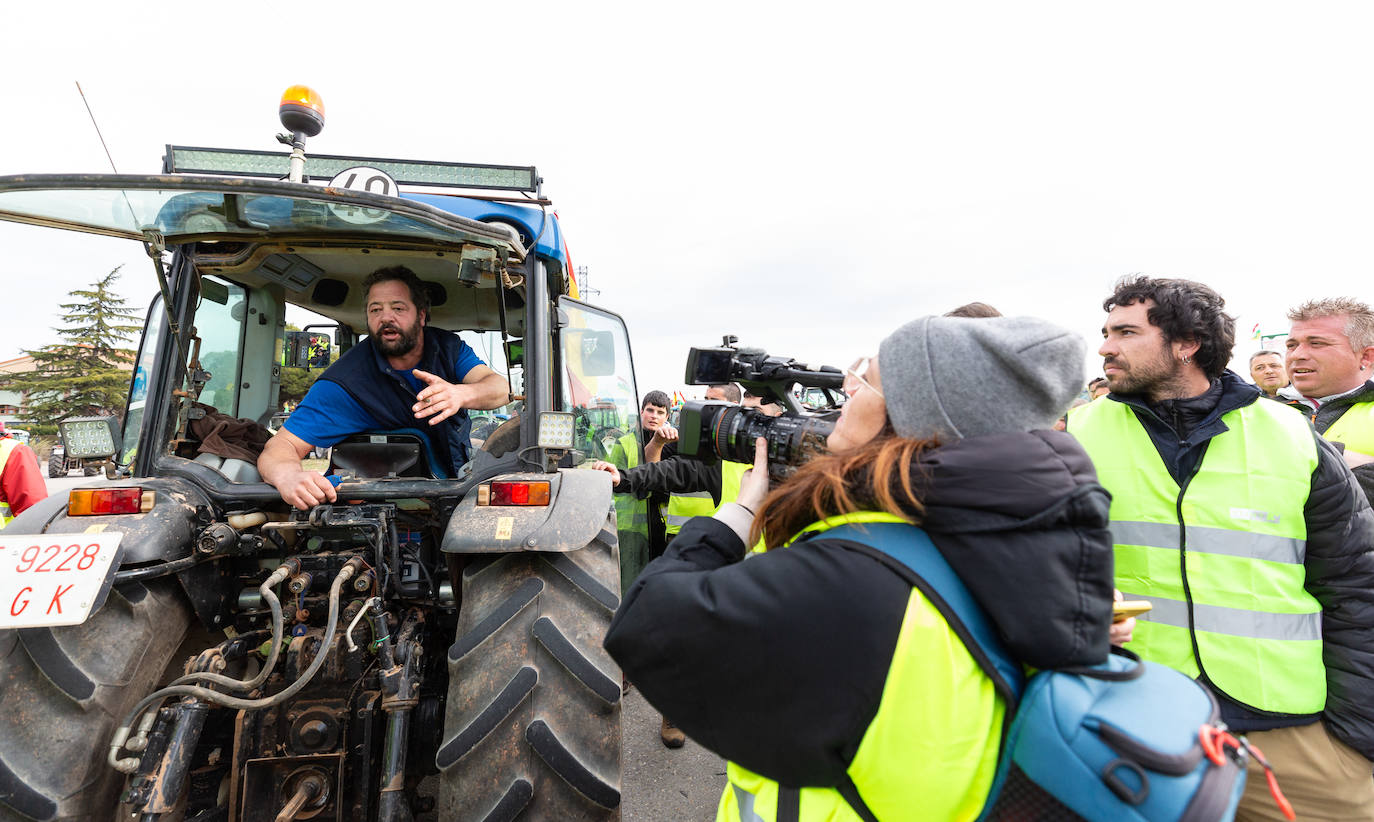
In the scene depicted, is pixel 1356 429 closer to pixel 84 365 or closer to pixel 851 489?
pixel 851 489

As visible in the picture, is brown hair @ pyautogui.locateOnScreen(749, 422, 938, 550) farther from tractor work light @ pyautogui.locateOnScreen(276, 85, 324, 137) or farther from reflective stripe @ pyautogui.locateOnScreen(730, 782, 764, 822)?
tractor work light @ pyautogui.locateOnScreen(276, 85, 324, 137)

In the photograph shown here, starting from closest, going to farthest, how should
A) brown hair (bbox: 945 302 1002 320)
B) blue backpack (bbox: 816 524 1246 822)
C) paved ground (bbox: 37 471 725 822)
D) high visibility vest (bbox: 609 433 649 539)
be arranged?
1. blue backpack (bbox: 816 524 1246 822)
2. brown hair (bbox: 945 302 1002 320)
3. paved ground (bbox: 37 471 725 822)
4. high visibility vest (bbox: 609 433 649 539)

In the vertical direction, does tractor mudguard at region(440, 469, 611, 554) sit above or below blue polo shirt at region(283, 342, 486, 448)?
below

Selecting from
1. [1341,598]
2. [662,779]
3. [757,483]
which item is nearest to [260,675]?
[757,483]

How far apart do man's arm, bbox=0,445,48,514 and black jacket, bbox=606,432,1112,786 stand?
18.1 feet

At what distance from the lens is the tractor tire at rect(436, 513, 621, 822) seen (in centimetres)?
193

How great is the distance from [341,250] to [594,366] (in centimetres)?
150

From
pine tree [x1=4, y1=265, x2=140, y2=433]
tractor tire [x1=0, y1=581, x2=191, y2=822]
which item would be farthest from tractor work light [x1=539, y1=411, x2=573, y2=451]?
pine tree [x1=4, y1=265, x2=140, y2=433]

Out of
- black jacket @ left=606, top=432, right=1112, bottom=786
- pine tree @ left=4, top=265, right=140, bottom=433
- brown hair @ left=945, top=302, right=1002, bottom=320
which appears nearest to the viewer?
black jacket @ left=606, top=432, right=1112, bottom=786

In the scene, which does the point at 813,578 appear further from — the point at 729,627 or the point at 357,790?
the point at 357,790

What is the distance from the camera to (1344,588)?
1832 millimetres

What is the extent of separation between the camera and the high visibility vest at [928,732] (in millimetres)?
867

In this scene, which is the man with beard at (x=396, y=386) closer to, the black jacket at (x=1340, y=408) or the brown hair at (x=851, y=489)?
the brown hair at (x=851, y=489)

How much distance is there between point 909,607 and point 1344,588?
1.87 m
